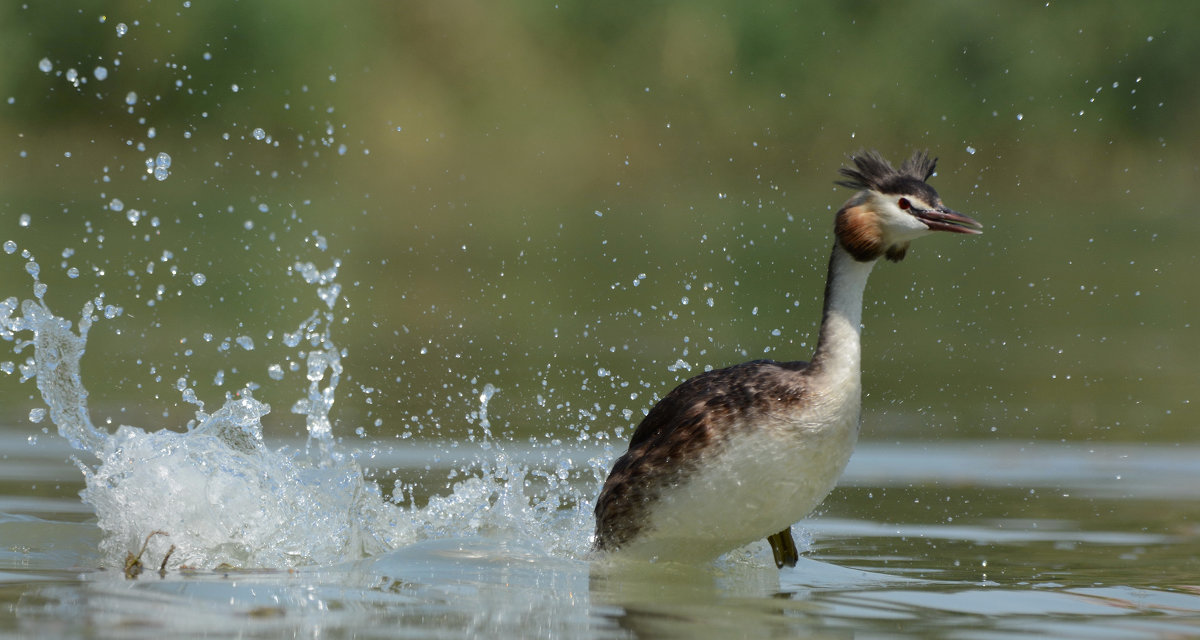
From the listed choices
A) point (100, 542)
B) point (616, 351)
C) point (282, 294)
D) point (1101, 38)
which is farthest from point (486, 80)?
point (100, 542)

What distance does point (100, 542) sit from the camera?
7.09m

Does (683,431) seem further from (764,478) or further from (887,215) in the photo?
(887,215)

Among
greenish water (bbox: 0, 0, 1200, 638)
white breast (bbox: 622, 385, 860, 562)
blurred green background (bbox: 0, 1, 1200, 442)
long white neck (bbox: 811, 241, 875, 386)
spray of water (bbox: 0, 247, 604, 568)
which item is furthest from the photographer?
blurred green background (bbox: 0, 1, 1200, 442)

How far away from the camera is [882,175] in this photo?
6902mm

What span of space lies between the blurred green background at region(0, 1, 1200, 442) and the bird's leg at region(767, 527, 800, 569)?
22.9 ft

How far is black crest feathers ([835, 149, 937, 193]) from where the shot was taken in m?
6.83

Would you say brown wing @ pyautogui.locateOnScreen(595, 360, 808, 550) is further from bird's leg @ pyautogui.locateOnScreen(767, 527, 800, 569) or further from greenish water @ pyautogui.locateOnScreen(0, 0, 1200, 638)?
bird's leg @ pyautogui.locateOnScreen(767, 527, 800, 569)

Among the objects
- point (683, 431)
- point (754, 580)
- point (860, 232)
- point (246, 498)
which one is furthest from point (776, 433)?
point (246, 498)

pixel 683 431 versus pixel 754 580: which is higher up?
pixel 683 431

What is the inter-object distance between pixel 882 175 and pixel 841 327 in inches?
23.2

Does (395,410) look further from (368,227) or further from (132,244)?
(368,227)

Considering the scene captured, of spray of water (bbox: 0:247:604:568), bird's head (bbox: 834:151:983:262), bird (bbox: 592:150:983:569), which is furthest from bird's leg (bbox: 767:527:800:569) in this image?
bird's head (bbox: 834:151:983:262)

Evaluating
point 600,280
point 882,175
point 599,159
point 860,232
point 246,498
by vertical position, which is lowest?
point 246,498

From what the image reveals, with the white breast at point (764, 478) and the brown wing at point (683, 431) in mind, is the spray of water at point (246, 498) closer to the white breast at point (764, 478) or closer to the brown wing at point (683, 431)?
the brown wing at point (683, 431)
